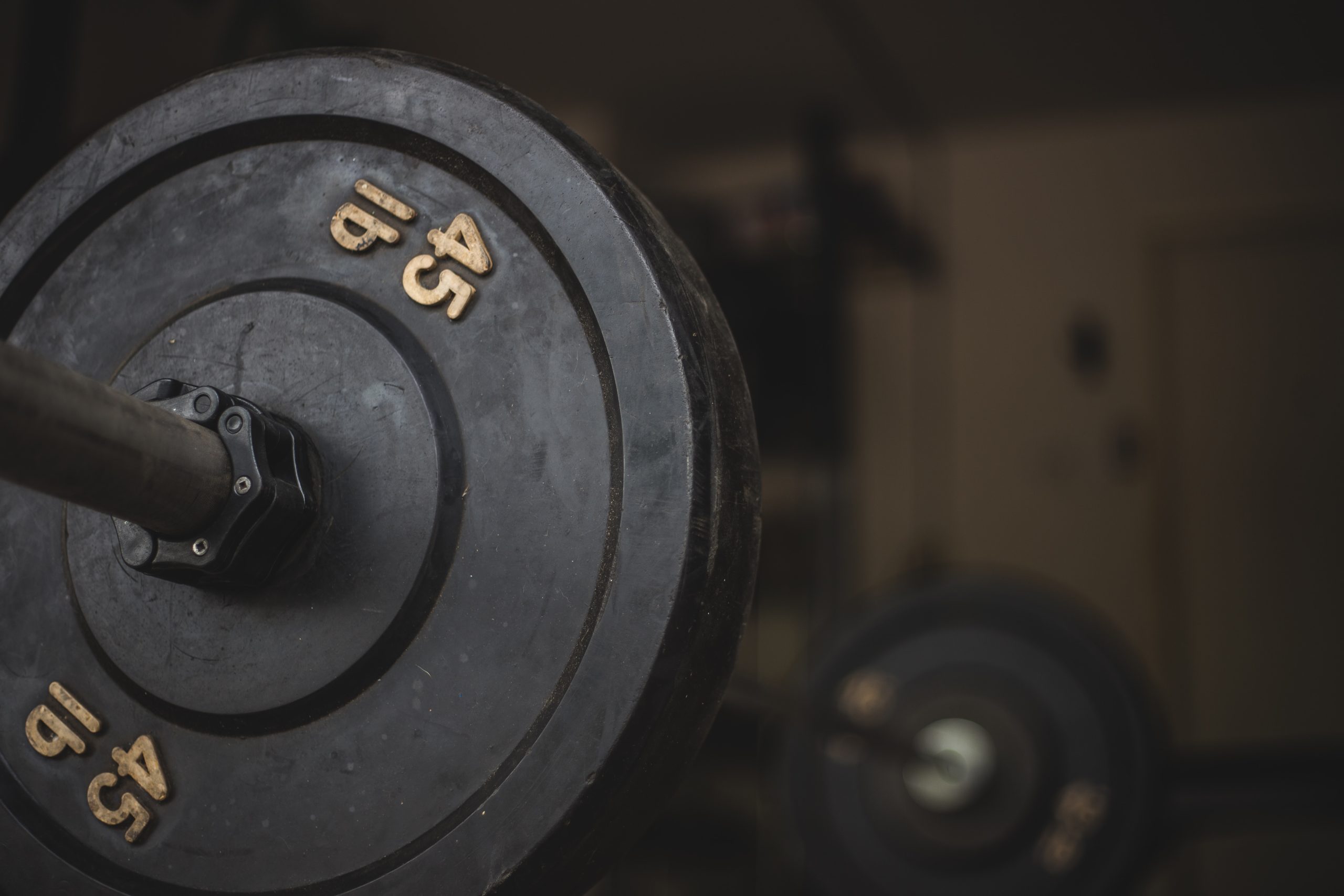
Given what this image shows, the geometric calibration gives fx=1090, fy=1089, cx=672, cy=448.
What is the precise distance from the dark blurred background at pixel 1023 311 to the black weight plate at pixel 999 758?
74 centimetres

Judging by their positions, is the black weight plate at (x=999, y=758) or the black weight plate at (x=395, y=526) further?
the black weight plate at (x=999, y=758)

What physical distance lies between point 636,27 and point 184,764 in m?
2.67

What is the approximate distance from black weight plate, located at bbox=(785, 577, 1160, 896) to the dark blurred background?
74cm

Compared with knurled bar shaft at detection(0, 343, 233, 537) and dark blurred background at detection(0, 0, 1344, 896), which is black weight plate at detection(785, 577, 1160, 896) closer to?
dark blurred background at detection(0, 0, 1344, 896)

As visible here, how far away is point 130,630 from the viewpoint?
0.55 m

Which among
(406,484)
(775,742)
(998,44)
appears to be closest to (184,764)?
(406,484)

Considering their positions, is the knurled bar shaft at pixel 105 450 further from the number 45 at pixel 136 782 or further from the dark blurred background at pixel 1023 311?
the dark blurred background at pixel 1023 311

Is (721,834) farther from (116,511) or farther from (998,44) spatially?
(116,511)

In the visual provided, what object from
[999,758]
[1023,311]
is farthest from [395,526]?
[1023,311]

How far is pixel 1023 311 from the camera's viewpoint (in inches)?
130

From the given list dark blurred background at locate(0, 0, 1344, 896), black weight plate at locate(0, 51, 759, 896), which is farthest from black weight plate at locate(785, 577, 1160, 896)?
black weight plate at locate(0, 51, 759, 896)

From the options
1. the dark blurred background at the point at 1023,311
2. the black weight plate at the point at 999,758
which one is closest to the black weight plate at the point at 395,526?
the black weight plate at the point at 999,758

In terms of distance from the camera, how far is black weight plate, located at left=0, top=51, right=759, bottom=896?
49 centimetres

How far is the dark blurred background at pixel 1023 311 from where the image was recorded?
2.85 meters
